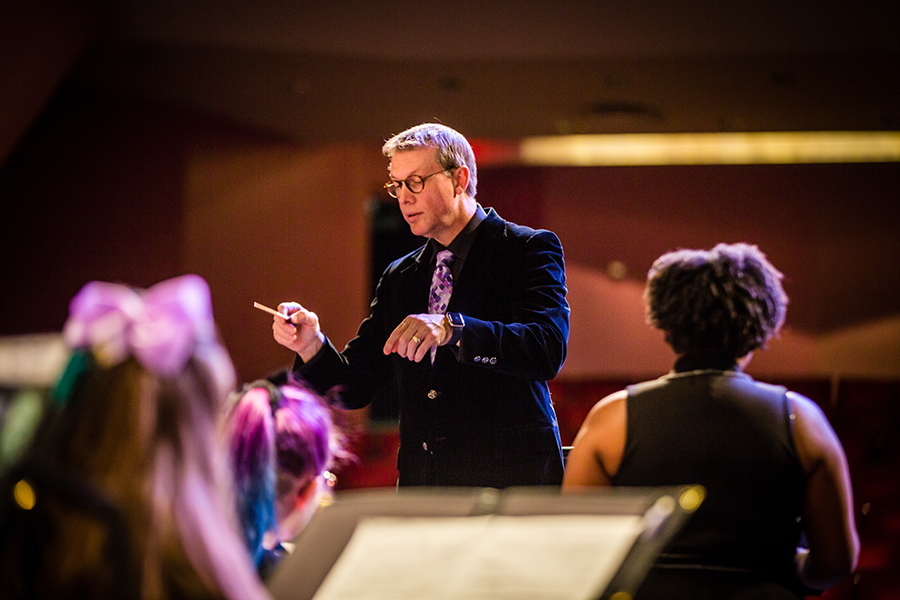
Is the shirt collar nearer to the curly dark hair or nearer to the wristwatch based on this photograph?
the wristwatch

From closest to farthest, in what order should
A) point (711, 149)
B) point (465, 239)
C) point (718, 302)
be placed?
point (718, 302) < point (465, 239) < point (711, 149)

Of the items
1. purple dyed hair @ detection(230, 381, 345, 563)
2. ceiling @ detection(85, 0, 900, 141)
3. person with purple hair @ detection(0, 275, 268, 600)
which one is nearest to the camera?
person with purple hair @ detection(0, 275, 268, 600)

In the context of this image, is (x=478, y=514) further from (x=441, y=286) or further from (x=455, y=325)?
(x=441, y=286)

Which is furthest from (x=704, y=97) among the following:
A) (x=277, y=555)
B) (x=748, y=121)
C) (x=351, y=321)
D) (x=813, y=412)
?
(x=277, y=555)

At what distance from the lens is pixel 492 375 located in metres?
2.00

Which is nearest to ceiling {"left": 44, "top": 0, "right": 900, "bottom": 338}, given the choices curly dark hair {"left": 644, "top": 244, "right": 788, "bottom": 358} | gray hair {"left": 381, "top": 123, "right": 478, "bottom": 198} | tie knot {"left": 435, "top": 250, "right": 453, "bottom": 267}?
gray hair {"left": 381, "top": 123, "right": 478, "bottom": 198}

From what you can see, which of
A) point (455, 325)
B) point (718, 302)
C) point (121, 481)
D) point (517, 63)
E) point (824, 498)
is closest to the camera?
point (121, 481)

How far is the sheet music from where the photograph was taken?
3.16 feet

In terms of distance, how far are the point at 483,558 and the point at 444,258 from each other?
1.20 meters

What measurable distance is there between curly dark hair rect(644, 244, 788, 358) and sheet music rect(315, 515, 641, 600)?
0.65 m

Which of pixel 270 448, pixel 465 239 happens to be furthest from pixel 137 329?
pixel 465 239

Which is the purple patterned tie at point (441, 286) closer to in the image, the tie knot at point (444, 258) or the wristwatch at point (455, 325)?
the tie knot at point (444, 258)

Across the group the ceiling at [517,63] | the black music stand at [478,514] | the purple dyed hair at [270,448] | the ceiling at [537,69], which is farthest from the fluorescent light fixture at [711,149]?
the black music stand at [478,514]

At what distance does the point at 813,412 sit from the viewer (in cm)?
150
